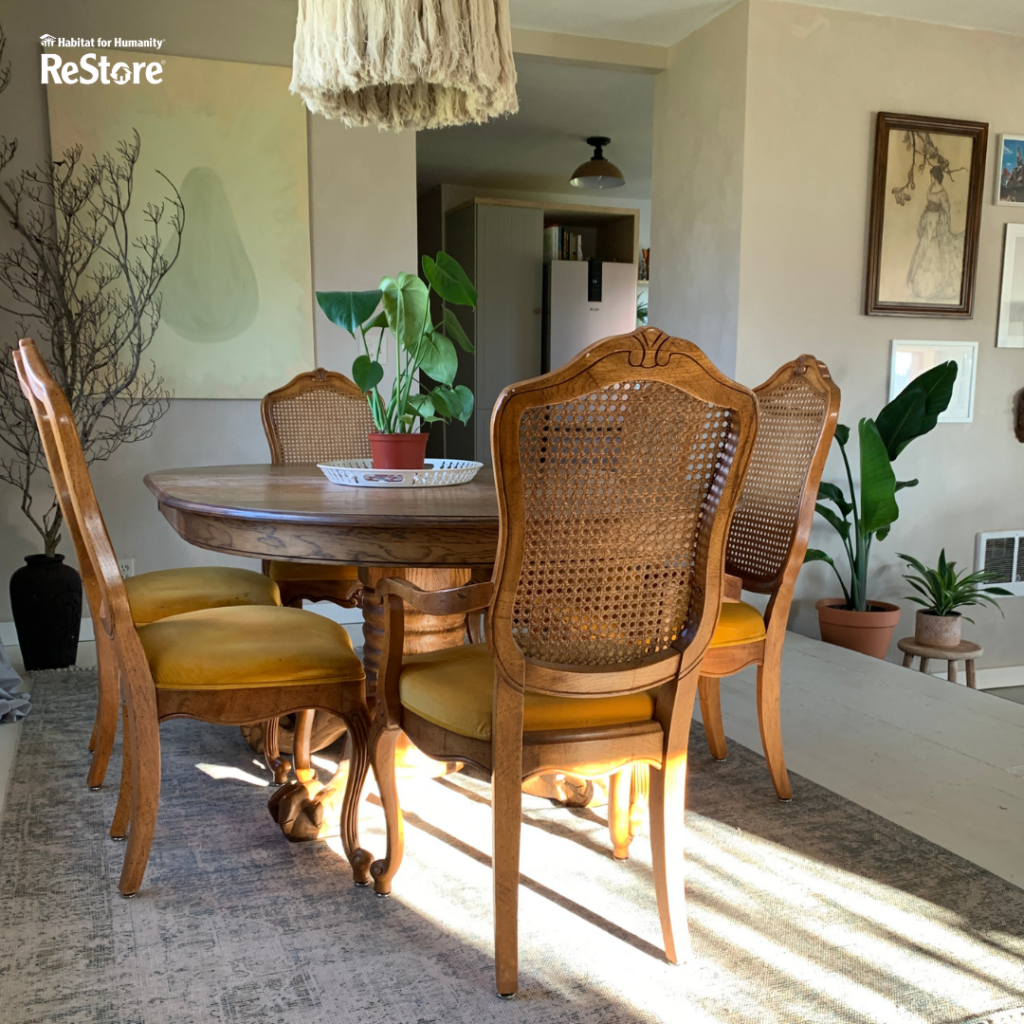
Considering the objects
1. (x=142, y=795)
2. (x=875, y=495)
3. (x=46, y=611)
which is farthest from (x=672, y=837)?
(x=875, y=495)

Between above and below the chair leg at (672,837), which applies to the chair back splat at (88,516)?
above

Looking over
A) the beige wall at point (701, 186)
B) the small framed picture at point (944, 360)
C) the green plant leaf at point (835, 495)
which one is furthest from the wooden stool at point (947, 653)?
the beige wall at point (701, 186)

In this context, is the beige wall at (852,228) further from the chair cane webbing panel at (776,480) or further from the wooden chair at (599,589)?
the wooden chair at (599,589)

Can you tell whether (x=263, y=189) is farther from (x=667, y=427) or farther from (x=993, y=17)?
(x=993, y=17)

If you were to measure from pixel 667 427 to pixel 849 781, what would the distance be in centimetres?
139

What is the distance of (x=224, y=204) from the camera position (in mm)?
3770

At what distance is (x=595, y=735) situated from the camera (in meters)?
1.50

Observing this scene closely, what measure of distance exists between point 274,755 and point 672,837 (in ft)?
3.78

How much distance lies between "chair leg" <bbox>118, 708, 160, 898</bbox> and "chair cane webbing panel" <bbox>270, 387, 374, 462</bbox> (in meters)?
1.53

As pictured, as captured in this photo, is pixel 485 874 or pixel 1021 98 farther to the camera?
pixel 1021 98

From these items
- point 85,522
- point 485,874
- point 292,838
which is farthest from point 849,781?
point 85,522

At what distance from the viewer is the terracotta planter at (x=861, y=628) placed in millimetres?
4039

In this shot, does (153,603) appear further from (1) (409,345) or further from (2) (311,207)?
(2) (311,207)

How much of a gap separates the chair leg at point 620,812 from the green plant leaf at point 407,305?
1.03 metres
